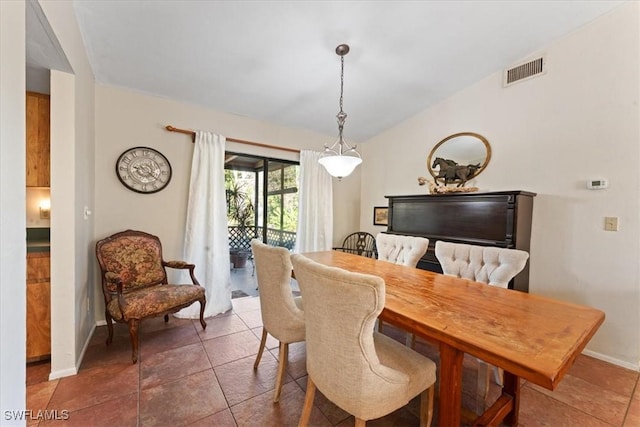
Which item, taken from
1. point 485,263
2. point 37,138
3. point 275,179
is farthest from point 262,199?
point 485,263

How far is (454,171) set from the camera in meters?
3.11

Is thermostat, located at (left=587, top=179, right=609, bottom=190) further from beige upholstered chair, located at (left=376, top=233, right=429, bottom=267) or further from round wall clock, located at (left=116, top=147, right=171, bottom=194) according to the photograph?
round wall clock, located at (left=116, top=147, right=171, bottom=194)

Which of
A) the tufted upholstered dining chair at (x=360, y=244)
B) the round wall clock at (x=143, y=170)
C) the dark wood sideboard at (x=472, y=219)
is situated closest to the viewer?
the dark wood sideboard at (x=472, y=219)

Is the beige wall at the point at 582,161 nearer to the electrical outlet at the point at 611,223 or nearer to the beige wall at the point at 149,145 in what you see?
the electrical outlet at the point at 611,223

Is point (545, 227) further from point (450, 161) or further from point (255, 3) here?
point (255, 3)

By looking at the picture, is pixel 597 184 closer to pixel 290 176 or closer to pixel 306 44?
pixel 306 44

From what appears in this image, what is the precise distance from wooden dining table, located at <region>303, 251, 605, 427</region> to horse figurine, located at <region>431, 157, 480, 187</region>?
5.93 ft

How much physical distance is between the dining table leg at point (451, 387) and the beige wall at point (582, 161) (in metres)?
2.21

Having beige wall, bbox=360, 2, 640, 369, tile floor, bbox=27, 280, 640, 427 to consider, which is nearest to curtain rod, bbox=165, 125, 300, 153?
tile floor, bbox=27, 280, 640, 427

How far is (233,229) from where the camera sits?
4.15 m

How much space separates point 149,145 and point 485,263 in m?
3.43

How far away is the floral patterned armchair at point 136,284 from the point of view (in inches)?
84.4

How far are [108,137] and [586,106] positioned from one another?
4565 millimetres

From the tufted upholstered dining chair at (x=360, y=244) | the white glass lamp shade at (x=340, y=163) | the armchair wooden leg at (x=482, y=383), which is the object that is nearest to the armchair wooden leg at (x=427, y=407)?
the armchair wooden leg at (x=482, y=383)
